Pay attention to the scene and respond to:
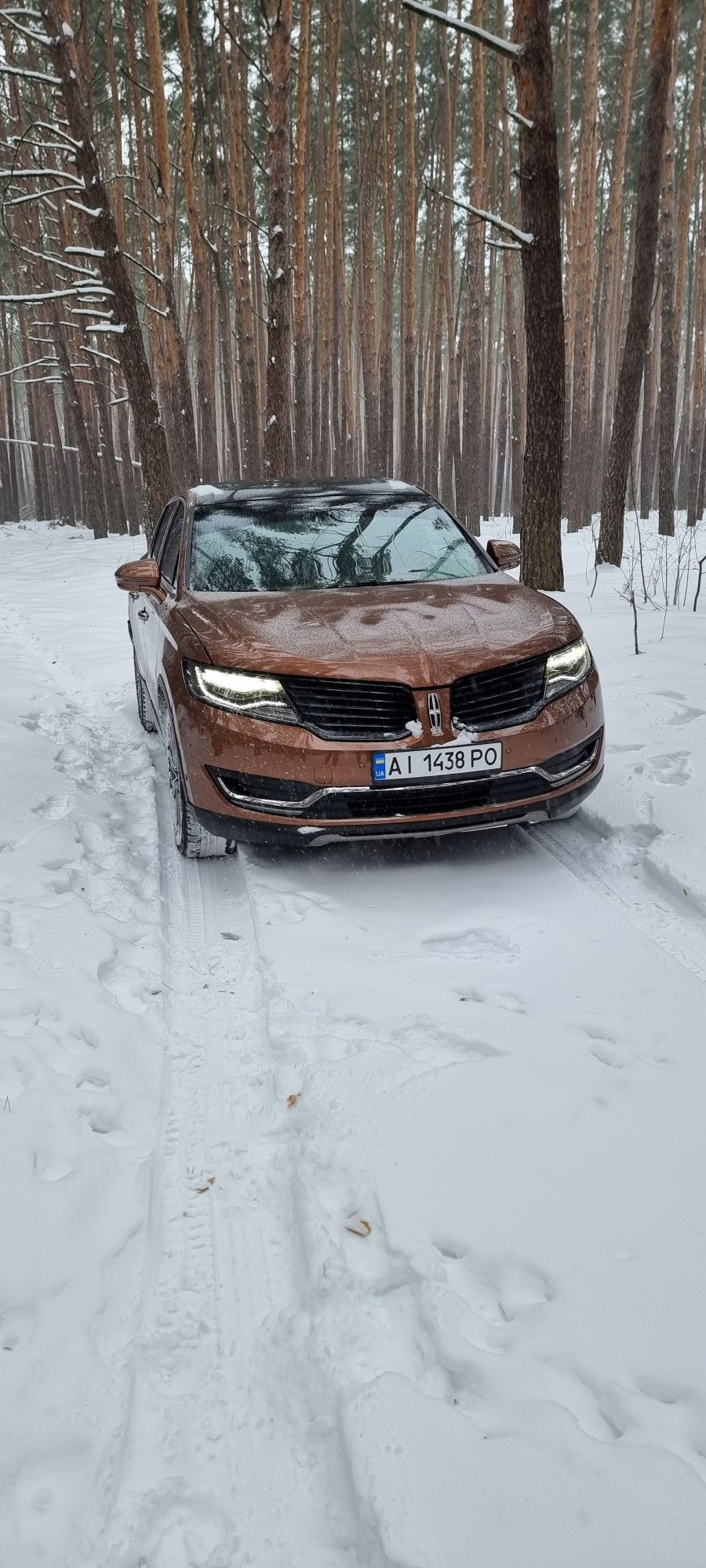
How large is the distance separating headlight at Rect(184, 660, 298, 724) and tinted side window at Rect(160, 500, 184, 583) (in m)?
1.26

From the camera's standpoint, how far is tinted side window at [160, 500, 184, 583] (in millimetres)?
4859

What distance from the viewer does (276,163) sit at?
1139 cm

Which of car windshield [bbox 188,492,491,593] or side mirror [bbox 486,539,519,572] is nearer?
car windshield [bbox 188,492,491,593]

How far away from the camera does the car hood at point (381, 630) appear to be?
350 centimetres

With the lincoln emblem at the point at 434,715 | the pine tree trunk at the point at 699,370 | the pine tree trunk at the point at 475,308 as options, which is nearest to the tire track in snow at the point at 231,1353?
the lincoln emblem at the point at 434,715

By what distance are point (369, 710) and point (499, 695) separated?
0.53 m

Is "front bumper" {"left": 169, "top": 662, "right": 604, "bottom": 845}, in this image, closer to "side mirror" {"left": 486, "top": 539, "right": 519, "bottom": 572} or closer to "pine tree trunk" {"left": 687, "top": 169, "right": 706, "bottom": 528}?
"side mirror" {"left": 486, "top": 539, "right": 519, "bottom": 572}

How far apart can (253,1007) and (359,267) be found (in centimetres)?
2434

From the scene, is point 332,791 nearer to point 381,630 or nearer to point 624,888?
point 381,630

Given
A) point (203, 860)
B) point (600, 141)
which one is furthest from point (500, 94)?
point (203, 860)

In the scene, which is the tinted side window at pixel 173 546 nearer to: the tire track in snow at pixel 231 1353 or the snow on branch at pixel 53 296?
the tire track in snow at pixel 231 1353

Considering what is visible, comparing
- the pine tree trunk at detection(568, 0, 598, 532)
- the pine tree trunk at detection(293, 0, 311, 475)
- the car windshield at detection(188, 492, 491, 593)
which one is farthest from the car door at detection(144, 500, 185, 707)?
the pine tree trunk at detection(568, 0, 598, 532)

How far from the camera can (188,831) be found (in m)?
4.01

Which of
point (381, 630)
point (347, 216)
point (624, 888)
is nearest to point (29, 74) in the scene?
point (381, 630)
